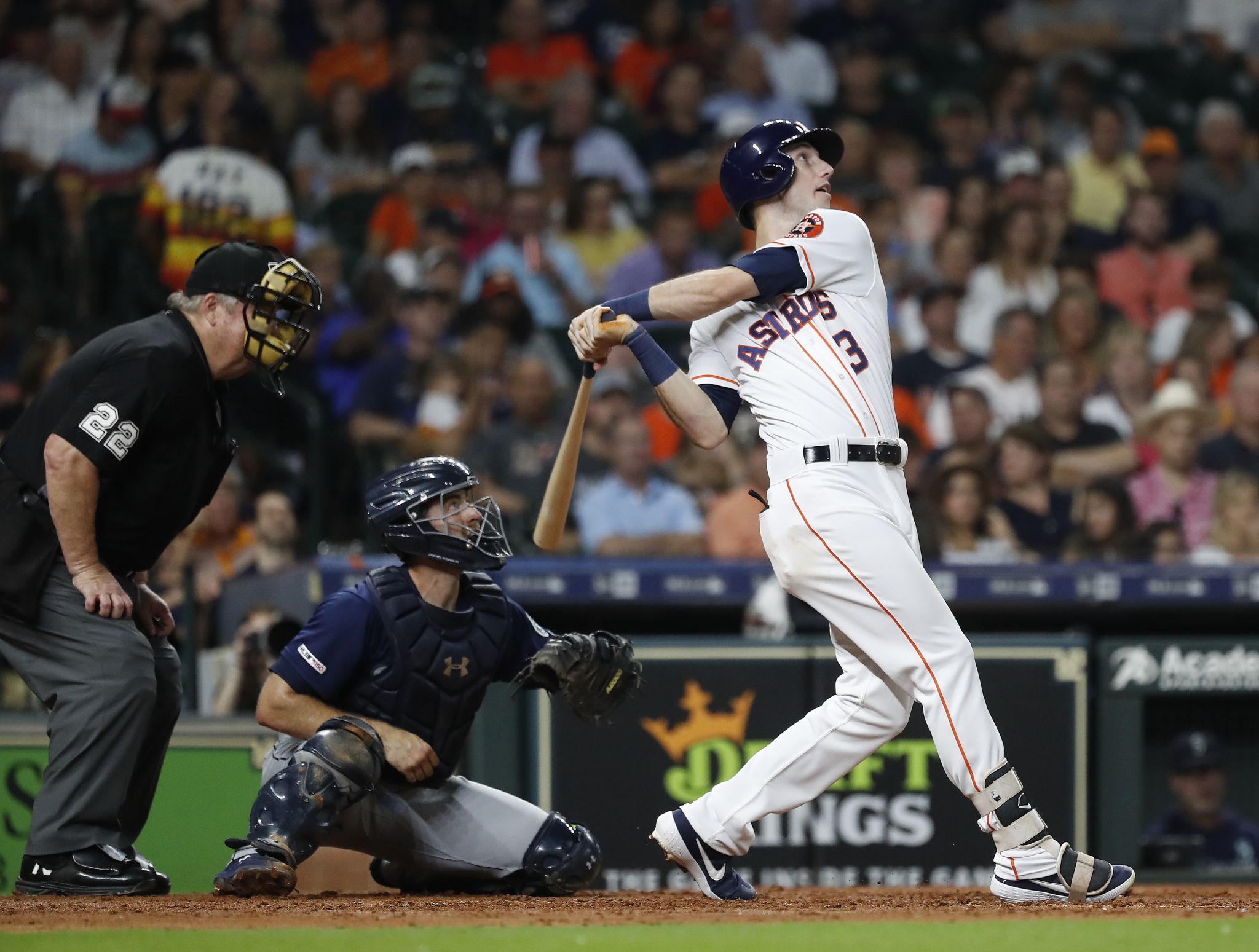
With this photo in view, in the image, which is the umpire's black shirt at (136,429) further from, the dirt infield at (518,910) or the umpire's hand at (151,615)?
the dirt infield at (518,910)

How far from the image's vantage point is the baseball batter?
3.95 meters

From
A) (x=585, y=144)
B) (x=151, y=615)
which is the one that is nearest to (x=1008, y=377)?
(x=585, y=144)

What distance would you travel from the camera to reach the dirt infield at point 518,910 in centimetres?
369

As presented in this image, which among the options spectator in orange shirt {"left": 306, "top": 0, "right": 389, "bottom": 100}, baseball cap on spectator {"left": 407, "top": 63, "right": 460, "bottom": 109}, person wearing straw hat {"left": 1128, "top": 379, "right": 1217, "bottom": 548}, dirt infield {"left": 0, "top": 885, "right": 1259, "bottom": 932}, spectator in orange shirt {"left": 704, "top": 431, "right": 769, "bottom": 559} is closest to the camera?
dirt infield {"left": 0, "top": 885, "right": 1259, "bottom": 932}

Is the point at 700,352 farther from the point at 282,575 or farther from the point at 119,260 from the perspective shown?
the point at 119,260

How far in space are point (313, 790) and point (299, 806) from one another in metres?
0.05

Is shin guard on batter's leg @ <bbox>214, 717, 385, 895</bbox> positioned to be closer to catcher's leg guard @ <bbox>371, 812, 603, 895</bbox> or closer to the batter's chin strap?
catcher's leg guard @ <bbox>371, 812, 603, 895</bbox>

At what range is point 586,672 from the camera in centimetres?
444

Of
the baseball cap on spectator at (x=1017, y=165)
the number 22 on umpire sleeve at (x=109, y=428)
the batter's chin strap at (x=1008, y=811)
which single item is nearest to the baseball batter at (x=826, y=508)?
the batter's chin strap at (x=1008, y=811)

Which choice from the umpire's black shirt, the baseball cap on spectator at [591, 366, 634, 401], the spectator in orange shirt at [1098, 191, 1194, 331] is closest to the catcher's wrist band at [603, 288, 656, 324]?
the umpire's black shirt

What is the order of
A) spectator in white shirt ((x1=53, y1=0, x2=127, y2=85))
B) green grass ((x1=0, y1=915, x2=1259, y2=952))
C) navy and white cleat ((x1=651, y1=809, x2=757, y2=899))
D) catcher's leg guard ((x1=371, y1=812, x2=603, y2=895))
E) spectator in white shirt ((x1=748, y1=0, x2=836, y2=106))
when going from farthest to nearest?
spectator in white shirt ((x1=748, y1=0, x2=836, y2=106)), spectator in white shirt ((x1=53, y1=0, x2=127, y2=85)), catcher's leg guard ((x1=371, y1=812, x2=603, y2=895)), navy and white cleat ((x1=651, y1=809, x2=757, y2=899)), green grass ((x1=0, y1=915, x2=1259, y2=952))

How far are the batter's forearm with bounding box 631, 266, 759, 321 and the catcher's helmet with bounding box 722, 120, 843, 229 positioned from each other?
1.05 feet

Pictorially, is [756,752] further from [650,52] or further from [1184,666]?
A: [650,52]

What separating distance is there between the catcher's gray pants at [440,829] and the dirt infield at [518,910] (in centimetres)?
14
